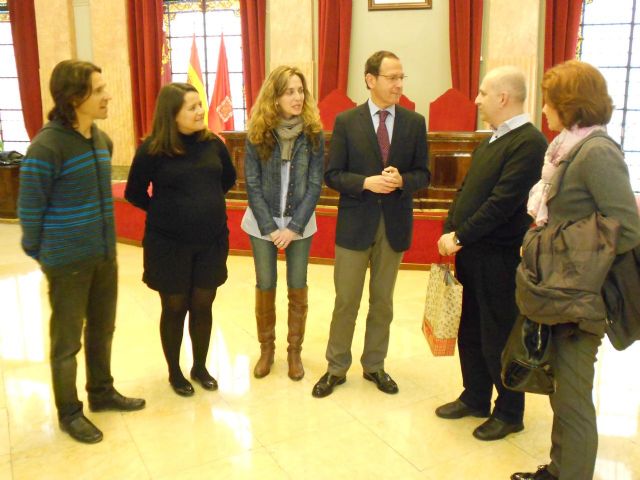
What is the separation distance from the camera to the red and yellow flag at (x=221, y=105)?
7957 mm

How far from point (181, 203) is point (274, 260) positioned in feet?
2.08

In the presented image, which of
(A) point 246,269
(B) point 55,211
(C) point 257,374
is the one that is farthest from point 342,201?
(A) point 246,269

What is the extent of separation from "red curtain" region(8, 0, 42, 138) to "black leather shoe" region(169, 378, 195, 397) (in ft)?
22.9

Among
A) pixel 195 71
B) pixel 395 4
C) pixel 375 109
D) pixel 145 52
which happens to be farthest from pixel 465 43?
pixel 375 109

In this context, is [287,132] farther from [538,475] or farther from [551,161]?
[538,475]

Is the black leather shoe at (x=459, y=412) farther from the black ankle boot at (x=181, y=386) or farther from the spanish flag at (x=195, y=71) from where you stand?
the spanish flag at (x=195, y=71)

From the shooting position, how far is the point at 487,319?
2.46 meters

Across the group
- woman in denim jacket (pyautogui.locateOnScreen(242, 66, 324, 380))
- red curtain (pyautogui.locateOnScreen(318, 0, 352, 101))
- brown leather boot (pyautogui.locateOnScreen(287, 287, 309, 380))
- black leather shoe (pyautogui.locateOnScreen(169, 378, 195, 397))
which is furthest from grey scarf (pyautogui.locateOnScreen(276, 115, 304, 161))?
red curtain (pyautogui.locateOnScreen(318, 0, 352, 101))

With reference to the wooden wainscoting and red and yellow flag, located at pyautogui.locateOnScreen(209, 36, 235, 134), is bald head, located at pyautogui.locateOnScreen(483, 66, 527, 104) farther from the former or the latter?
red and yellow flag, located at pyautogui.locateOnScreen(209, 36, 235, 134)

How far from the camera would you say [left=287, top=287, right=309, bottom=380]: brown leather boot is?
309 centimetres

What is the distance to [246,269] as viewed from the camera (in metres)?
5.46

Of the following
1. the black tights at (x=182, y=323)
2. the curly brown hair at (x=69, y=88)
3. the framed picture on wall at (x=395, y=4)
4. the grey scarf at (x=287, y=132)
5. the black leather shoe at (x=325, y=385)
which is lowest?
the black leather shoe at (x=325, y=385)

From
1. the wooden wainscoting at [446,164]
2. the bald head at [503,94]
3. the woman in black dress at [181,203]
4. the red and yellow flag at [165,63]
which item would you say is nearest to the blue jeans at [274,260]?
the woman in black dress at [181,203]

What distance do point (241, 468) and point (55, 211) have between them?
1.26 metres
